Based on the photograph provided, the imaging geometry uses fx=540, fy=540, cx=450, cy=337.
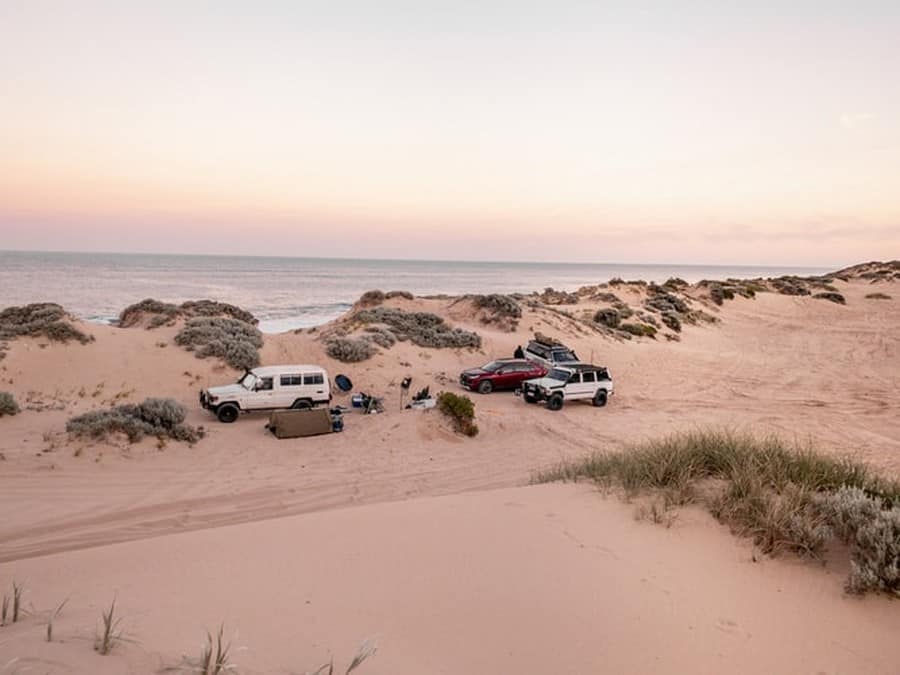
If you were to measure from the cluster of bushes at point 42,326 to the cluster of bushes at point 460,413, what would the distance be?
16470 millimetres

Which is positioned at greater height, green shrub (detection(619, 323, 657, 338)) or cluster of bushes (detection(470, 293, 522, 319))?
cluster of bushes (detection(470, 293, 522, 319))

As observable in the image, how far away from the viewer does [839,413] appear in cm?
2072

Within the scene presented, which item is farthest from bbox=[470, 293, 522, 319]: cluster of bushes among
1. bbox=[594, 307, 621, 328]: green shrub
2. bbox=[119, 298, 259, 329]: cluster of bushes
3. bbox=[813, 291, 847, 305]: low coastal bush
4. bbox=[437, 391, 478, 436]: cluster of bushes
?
bbox=[813, 291, 847, 305]: low coastal bush

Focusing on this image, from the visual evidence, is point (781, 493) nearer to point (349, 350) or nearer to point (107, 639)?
point (107, 639)

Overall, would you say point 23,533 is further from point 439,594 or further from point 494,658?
point 494,658

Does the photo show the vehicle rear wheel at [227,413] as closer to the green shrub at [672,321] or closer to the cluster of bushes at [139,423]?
the cluster of bushes at [139,423]

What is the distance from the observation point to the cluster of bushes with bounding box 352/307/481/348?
29.7 m

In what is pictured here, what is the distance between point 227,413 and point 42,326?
473 inches

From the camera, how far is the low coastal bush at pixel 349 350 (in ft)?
82.7

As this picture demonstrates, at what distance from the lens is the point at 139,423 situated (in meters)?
14.1

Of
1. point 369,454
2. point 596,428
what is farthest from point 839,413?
point 369,454

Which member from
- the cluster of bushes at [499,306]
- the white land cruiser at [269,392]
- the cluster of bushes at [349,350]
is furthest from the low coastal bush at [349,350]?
the cluster of bushes at [499,306]

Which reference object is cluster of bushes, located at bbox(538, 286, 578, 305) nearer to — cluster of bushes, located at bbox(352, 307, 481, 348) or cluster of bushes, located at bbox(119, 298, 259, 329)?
cluster of bushes, located at bbox(352, 307, 481, 348)

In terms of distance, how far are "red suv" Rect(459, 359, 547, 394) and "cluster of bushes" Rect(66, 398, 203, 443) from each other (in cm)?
1117
